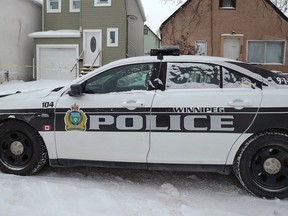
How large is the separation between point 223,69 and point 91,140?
70.1 inches

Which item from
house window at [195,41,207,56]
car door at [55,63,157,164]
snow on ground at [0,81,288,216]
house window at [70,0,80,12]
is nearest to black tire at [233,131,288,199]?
snow on ground at [0,81,288,216]

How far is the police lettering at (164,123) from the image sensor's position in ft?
13.2

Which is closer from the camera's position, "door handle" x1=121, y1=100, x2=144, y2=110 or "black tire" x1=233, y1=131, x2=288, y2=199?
"black tire" x1=233, y1=131, x2=288, y2=199

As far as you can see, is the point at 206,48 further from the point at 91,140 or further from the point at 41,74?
the point at 91,140

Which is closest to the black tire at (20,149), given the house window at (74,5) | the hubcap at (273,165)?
the hubcap at (273,165)

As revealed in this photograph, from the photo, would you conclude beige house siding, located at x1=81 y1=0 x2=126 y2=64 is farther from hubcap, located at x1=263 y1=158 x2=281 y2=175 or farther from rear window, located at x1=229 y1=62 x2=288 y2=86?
hubcap, located at x1=263 y1=158 x2=281 y2=175

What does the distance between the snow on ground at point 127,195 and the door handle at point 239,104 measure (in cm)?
103

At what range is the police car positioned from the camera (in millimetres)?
4016

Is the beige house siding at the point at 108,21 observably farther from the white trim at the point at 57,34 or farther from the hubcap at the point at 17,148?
the hubcap at the point at 17,148

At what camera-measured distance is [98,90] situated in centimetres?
438

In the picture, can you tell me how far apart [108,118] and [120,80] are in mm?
505

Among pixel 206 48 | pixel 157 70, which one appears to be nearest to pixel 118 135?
pixel 157 70

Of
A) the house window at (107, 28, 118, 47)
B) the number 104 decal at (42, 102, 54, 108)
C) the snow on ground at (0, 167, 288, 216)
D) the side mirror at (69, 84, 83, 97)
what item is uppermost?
the house window at (107, 28, 118, 47)

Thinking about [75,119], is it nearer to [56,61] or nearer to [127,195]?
[127,195]
